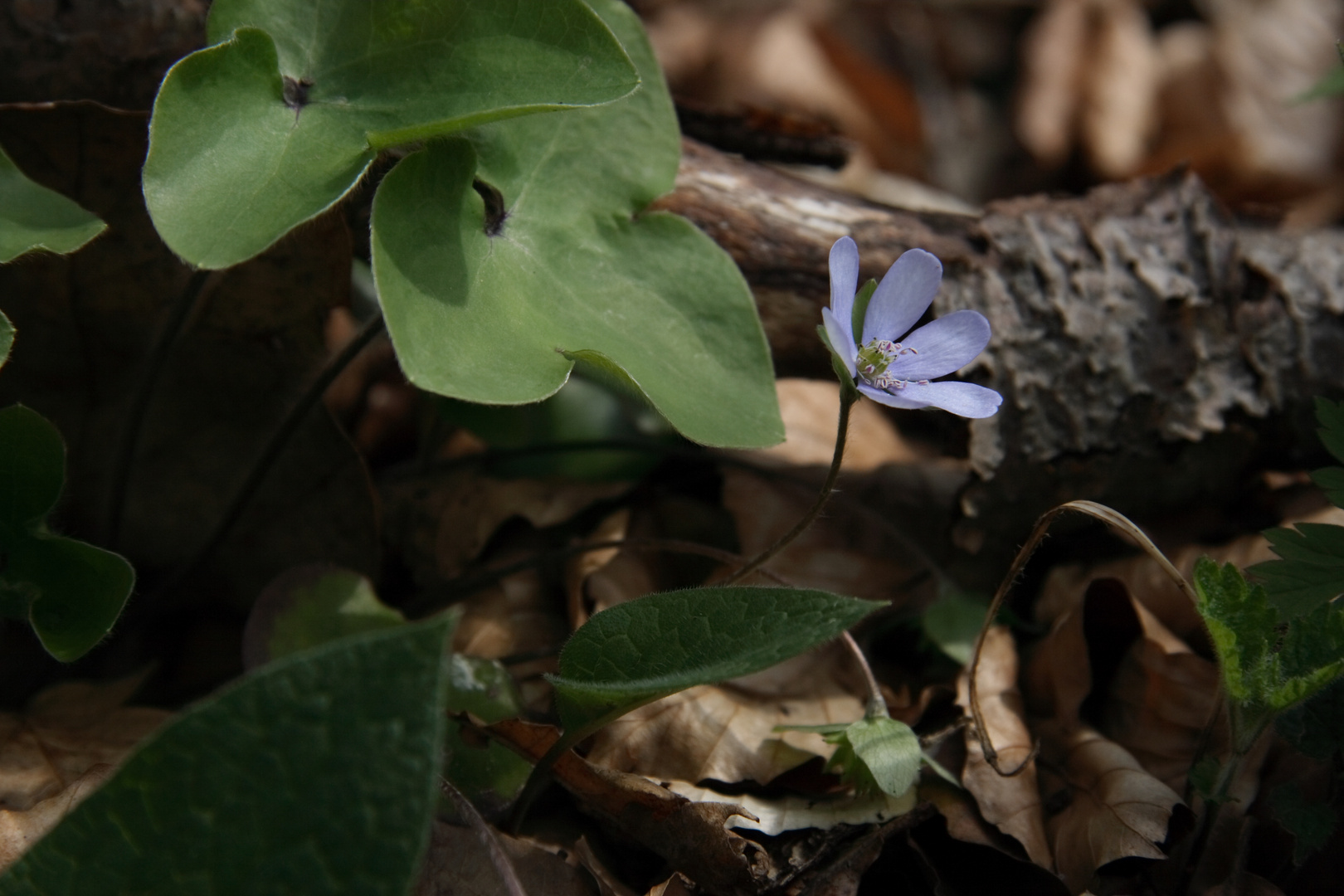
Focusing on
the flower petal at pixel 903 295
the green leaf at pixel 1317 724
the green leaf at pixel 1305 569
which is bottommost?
the green leaf at pixel 1317 724

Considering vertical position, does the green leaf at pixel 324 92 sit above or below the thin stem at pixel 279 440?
above

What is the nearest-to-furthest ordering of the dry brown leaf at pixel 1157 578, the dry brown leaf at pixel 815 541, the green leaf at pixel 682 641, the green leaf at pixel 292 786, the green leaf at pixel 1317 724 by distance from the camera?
the green leaf at pixel 292 786 < the green leaf at pixel 682 641 < the green leaf at pixel 1317 724 < the dry brown leaf at pixel 1157 578 < the dry brown leaf at pixel 815 541

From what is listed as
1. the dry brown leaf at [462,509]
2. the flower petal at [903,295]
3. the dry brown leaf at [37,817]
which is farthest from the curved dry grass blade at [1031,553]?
the dry brown leaf at [37,817]

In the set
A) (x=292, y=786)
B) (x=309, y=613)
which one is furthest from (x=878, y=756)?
(x=309, y=613)

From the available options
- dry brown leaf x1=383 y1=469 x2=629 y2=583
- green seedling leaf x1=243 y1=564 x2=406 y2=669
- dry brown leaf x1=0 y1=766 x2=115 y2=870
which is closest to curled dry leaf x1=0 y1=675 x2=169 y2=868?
dry brown leaf x1=0 y1=766 x2=115 y2=870

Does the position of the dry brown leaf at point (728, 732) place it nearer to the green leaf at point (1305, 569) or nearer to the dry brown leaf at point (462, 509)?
the dry brown leaf at point (462, 509)

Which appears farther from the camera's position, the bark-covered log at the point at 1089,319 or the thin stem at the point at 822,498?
the bark-covered log at the point at 1089,319

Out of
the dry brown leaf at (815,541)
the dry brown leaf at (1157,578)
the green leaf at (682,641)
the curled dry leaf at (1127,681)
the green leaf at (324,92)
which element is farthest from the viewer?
the dry brown leaf at (815,541)
